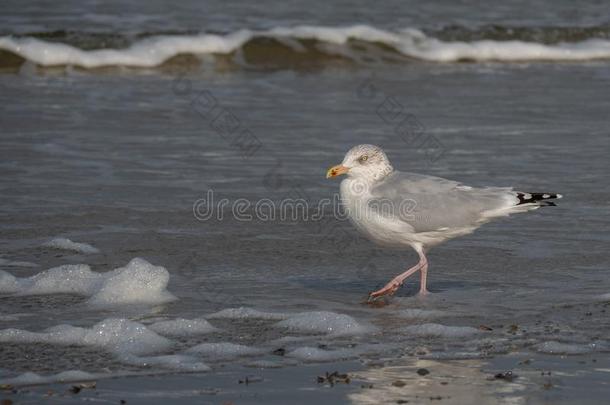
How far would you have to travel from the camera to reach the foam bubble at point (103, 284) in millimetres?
7613

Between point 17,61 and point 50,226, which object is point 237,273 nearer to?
point 50,226

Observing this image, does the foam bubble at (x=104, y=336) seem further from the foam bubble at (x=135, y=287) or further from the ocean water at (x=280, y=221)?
the foam bubble at (x=135, y=287)

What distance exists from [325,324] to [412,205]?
4.39 ft

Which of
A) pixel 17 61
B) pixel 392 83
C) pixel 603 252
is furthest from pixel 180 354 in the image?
Answer: pixel 17 61

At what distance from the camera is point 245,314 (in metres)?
7.29

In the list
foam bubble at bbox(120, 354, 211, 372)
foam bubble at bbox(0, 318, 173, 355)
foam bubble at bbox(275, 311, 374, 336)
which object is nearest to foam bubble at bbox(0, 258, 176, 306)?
foam bubble at bbox(0, 318, 173, 355)

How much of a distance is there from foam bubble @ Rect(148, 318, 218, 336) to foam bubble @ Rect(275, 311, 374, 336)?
42 cm

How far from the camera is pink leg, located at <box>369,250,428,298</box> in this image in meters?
7.96

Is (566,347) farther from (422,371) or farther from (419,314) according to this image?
(419,314)

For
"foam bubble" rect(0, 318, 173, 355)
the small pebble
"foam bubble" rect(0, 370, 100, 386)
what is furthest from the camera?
"foam bubble" rect(0, 318, 173, 355)

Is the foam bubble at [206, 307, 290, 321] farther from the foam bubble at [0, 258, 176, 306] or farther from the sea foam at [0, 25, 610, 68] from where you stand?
the sea foam at [0, 25, 610, 68]

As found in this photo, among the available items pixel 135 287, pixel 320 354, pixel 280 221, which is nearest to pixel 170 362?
pixel 320 354

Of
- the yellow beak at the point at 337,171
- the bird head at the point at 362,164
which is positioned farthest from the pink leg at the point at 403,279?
the yellow beak at the point at 337,171

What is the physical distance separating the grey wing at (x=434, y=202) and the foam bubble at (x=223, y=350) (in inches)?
69.7
